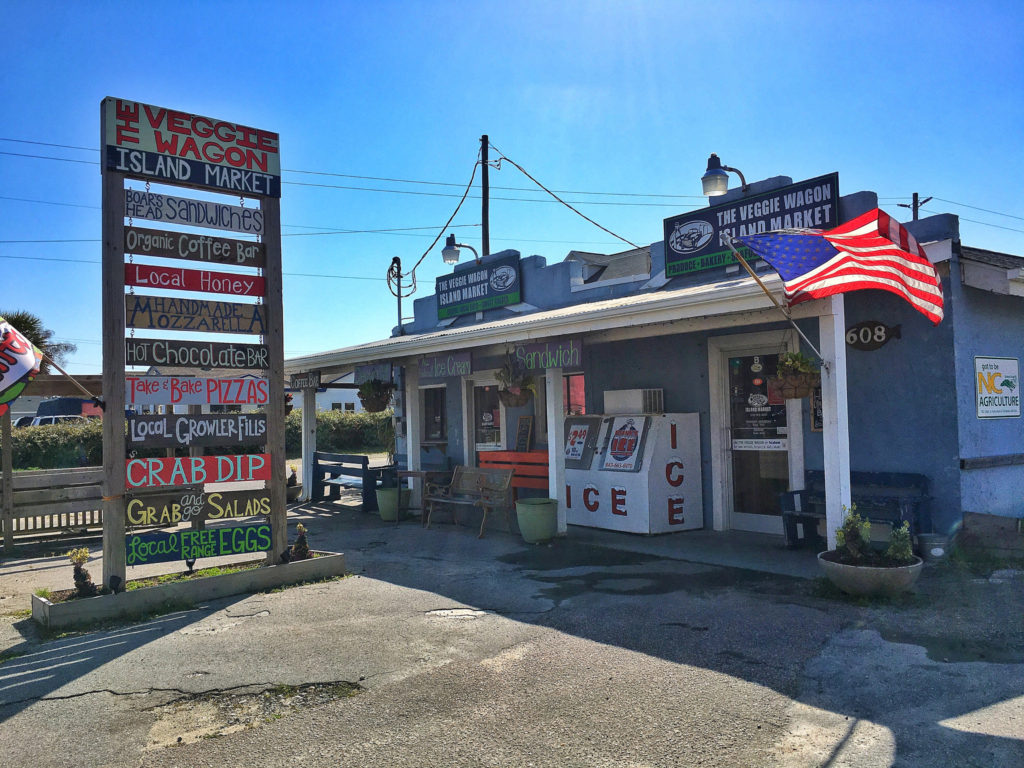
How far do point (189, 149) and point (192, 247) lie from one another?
0.90m

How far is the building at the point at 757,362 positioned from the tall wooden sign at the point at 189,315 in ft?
10.7

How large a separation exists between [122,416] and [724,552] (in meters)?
6.10

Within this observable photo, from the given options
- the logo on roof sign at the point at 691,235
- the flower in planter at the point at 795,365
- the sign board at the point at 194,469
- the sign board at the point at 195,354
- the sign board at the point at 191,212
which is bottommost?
the sign board at the point at 194,469

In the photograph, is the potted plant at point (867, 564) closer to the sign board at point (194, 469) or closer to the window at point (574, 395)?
the sign board at point (194, 469)

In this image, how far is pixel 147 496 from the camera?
6.91 metres

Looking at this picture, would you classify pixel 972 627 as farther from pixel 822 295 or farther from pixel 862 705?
pixel 822 295

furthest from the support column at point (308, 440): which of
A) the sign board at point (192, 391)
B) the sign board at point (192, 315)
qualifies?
the sign board at point (192, 315)

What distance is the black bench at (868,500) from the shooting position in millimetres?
7352

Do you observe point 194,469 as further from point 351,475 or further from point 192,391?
point 351,475

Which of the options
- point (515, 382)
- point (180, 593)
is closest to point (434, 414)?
point (515, 382)

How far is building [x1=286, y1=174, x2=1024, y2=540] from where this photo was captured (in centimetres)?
748

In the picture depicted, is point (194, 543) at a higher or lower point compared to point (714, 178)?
lower

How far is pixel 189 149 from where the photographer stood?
23.7 feet

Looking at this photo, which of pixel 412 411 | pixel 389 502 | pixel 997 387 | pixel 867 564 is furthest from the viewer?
pixel 412 411
